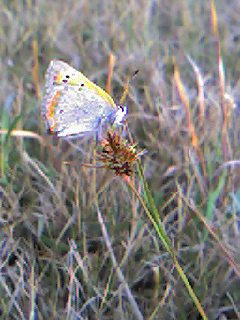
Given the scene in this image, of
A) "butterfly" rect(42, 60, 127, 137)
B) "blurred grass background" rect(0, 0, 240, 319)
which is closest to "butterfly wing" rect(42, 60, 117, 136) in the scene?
"butterfly" rect(42, 60, 127, 137)

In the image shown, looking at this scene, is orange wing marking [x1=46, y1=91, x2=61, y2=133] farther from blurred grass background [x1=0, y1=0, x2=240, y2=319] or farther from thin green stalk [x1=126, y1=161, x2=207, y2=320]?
thin green stalk [x1=126, y1=161, x2=207, y2=320]

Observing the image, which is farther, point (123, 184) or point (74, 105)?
point (123, 184)

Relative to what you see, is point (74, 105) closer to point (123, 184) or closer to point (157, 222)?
point (123, 184)

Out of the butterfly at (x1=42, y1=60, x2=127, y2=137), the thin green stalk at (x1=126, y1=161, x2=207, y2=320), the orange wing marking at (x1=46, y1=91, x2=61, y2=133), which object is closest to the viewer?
the thin green stalk at (x1=126, y1=161, x2=207, y2=320)

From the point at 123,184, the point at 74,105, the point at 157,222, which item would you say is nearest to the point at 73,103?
the point at 74,105

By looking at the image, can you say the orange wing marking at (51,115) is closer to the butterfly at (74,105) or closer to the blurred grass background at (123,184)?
the butterfly at (74,105)

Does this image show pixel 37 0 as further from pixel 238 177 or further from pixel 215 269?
pixel 215 269

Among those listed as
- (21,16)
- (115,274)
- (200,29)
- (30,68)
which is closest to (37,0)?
(21,16)

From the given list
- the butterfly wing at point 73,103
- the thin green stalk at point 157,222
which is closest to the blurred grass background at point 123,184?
the thin green stalk at point 157,222

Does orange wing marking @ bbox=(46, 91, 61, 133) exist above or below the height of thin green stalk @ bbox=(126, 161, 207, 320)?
above
